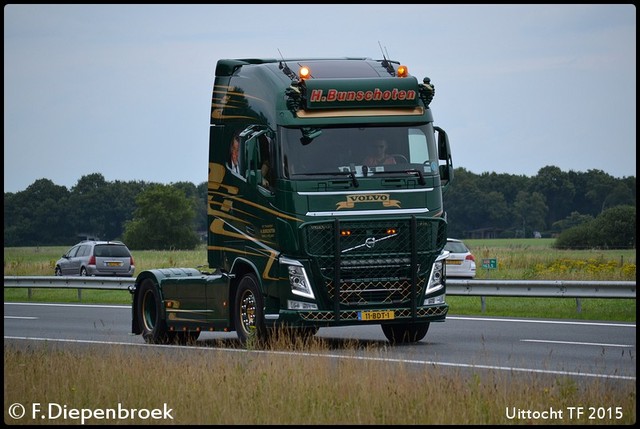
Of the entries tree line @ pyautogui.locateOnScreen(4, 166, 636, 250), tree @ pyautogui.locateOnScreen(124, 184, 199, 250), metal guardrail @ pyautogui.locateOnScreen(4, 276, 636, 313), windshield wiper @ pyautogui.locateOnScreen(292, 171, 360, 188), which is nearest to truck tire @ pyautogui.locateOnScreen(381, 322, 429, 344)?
windshield wiper @ pyautogui.locateOnScreen(292, 171, 360, 188)

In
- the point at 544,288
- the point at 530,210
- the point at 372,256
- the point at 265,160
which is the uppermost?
the point at 530,210

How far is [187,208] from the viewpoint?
13012cm

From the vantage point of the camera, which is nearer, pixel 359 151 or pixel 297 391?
pixel 297 391

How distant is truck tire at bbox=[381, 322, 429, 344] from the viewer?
747 inches

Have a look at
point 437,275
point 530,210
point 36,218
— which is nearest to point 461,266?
point 437,275

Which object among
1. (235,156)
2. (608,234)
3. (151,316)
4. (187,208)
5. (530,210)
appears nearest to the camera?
(235,156)

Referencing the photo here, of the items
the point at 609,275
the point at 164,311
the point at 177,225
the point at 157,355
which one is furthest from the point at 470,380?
the point at 177,225

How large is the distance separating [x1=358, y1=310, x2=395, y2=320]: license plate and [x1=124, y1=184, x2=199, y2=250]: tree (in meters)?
112

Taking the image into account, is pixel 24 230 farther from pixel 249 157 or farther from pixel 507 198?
pixel 249 157

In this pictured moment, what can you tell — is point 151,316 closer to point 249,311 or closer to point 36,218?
point 249,311

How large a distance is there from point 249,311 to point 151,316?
2.98 metres

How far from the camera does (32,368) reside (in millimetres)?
13977

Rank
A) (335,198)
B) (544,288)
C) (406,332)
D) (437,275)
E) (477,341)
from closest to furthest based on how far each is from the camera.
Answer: (335,198) < (437,275) < (477,341) < (406,332) < (544,288)

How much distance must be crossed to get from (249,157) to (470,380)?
588 centimetres
